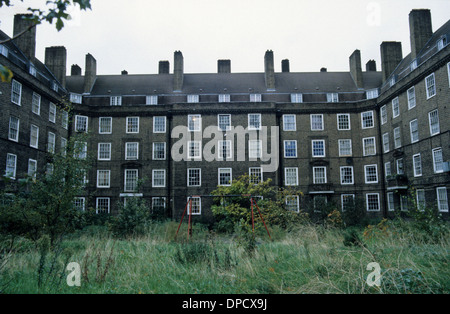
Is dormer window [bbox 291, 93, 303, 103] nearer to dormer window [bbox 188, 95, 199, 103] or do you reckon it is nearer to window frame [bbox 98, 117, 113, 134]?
dormer window [bbox 188, 95, 199, 103]

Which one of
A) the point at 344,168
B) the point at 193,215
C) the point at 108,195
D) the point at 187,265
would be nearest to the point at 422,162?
the point at 344,168

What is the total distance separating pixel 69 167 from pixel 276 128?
24724 mm

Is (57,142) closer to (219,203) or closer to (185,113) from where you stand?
(185,113)

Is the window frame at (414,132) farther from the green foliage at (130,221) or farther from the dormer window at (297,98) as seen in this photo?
the green foliage at (130,221)

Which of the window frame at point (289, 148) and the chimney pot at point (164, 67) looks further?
the chimney pot at point (164, 67)

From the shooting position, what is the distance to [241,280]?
6277 millimetres

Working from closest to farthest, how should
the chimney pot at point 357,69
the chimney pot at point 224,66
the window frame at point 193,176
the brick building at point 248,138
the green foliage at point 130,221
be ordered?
1. the green foliage at point 130,221
2. the brick building at point 248,138
3. the window frame at point 193,176
4. the chimney pot at point 357,69
5. the chimney pot at point 224,66

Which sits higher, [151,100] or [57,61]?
[57,61]

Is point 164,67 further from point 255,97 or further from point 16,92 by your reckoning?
point 16,92

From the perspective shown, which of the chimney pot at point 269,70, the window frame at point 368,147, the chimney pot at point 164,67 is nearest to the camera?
the window frame at point 368,147

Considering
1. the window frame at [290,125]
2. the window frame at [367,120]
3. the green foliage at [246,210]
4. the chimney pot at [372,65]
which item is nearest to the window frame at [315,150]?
the window frame at [290,125]

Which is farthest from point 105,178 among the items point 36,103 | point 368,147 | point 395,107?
point 395,107

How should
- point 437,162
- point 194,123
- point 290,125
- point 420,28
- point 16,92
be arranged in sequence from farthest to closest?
point 290,125
point 194,123
point 420,28
point 16,92
point 437,162

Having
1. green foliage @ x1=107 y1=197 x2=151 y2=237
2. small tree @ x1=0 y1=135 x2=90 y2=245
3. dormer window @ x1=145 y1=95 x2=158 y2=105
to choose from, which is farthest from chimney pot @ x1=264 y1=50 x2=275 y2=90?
small tree @ x1=0 y1=135 x2=90 y2=245
